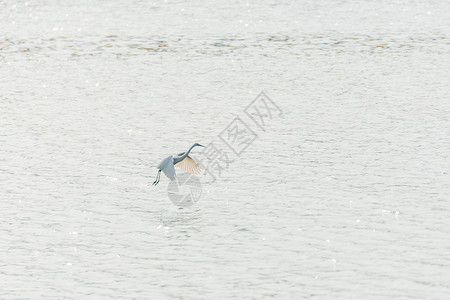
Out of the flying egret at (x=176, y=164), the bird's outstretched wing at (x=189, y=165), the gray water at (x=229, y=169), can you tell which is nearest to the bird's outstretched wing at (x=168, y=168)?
the flying egret at (x=176, y=164)

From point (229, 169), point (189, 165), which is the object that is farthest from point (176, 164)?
point (229, 169)

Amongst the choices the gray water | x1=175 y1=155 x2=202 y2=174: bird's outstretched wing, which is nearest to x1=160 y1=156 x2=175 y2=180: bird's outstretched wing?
the gray water

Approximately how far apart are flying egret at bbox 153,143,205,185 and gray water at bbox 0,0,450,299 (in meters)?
0.79

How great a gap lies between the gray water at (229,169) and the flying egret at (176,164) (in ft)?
2.61

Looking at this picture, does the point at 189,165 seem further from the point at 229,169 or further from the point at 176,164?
the point at 229,169

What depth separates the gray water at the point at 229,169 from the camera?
634 inches

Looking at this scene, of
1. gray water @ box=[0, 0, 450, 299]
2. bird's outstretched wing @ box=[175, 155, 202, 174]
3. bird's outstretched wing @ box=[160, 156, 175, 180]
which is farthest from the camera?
bird's outstretched wing @ box=[175, 155, 202, 174]

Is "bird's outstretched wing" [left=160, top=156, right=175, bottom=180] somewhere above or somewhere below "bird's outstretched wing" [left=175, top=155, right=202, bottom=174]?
above

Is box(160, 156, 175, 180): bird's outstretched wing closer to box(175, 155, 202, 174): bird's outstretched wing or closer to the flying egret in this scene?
the flying egret

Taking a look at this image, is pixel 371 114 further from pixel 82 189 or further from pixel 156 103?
pixel 82 189

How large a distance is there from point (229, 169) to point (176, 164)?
7.67 feet

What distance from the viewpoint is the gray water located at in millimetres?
16094

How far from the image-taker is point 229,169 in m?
23.9

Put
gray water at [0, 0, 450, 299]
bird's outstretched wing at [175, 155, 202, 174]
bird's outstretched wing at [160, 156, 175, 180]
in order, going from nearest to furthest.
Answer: gray water at [0, 0, 450, 299]
bird's outstretched wing at [160, 156, 175, 180]
bird's outstretched wing at [175, 155, 202, 174]
